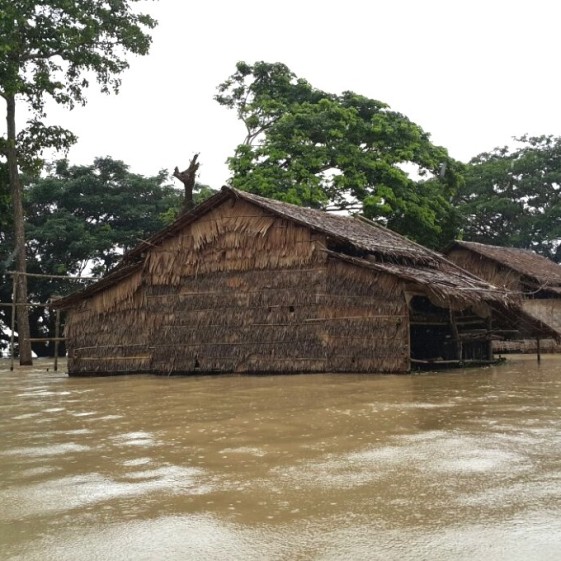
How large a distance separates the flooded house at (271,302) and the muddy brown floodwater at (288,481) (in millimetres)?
4624

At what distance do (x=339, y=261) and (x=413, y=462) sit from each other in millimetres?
8318

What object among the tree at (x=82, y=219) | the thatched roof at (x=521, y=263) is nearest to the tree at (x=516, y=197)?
the thatched roof at (x=521, y=263)

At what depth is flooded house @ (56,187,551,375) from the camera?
1223cm

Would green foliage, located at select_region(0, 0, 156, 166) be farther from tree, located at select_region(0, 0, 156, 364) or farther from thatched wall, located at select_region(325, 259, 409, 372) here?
thatched wall, located at select_region(325, 259, 409, 372)

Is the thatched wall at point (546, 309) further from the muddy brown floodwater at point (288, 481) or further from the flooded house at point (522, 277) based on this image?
the muddy brown floodwater at point (288, 481)

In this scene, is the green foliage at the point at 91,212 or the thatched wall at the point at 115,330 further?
the green foliage at the point at 91,212

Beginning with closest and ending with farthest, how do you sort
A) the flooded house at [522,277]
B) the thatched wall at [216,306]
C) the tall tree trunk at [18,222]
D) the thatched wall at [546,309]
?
the thatched wall at [216,306] → the tall tree trunk at [18,222] → the flooded house at [522,277] → the thatched wall at [546,309]

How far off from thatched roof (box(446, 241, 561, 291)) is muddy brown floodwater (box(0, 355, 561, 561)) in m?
15.4

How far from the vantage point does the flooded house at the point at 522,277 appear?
72.2ft

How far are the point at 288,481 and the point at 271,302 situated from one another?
9302mm

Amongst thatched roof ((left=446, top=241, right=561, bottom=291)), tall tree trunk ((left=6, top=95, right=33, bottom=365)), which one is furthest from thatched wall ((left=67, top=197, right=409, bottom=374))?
thatched roof ((left=446, top=241, right=561, bottom=291))

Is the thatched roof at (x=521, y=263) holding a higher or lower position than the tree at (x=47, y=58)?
lower

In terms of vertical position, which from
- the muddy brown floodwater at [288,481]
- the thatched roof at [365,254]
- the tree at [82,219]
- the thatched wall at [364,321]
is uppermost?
the tree at [82,219]

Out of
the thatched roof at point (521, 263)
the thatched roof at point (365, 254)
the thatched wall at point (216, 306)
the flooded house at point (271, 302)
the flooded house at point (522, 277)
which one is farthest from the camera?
the thatched roof at point (521, 263)
